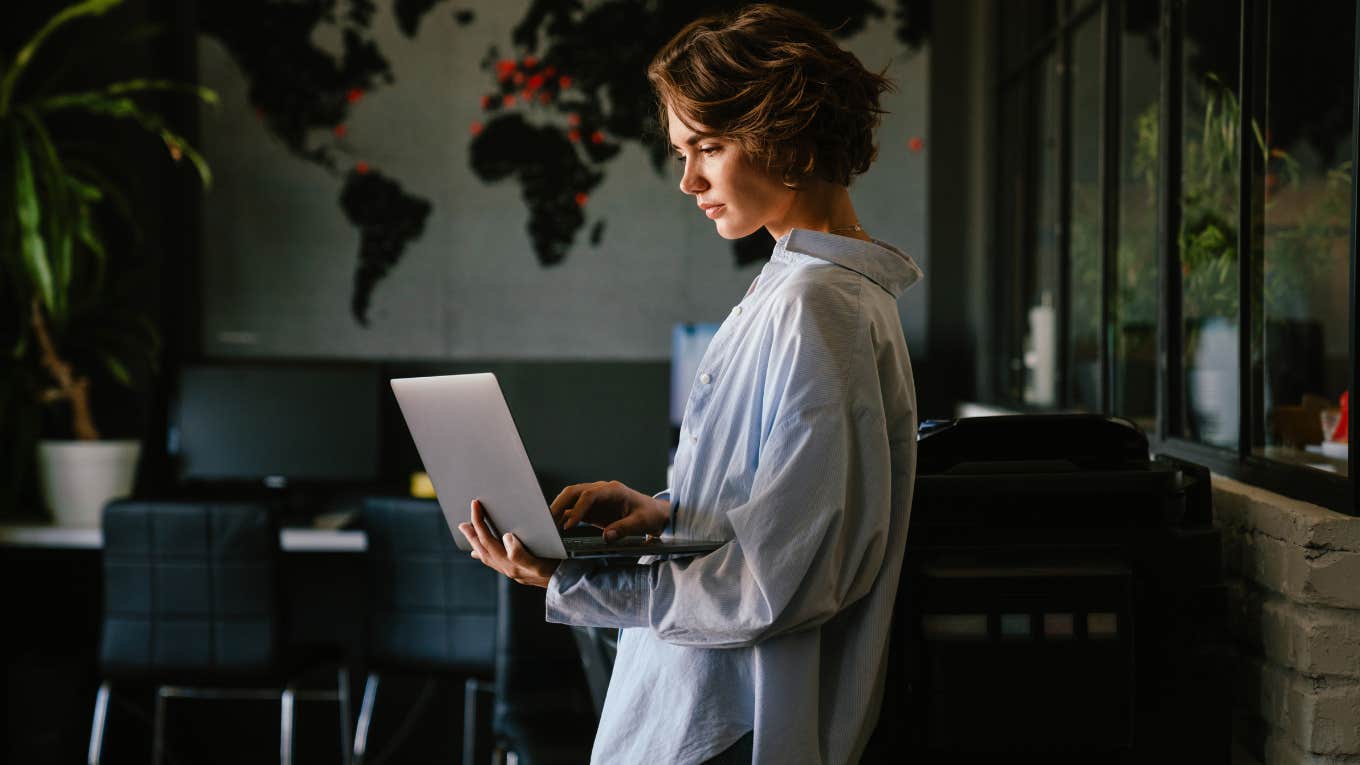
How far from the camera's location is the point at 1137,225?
9.29ft

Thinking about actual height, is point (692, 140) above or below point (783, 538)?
above

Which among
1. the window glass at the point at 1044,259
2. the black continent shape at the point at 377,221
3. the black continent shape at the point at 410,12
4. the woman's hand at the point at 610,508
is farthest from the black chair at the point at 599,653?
the black continent shape at the point at 410,12

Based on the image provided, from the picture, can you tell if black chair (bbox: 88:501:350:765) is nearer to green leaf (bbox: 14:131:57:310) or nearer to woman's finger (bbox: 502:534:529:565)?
green leaf (bbox: 14:131:57:310)

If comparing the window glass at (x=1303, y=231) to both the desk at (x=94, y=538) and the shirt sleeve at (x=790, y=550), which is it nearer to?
the shirt sleeve at (x=790, y=550)

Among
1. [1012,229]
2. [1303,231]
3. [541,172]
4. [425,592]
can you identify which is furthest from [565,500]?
[541,172]

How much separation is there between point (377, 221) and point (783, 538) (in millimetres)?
3894

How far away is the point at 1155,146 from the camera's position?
2.65 meters

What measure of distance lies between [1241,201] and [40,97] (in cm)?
382

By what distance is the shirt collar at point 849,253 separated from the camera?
4.09 feet

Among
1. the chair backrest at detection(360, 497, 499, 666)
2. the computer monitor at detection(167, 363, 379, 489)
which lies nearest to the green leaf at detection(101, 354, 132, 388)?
the computer monitor at detection(167, 363, 379, 489)

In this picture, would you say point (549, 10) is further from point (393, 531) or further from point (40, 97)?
point (393, 531)

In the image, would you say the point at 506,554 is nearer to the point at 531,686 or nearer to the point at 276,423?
the point at 531,686

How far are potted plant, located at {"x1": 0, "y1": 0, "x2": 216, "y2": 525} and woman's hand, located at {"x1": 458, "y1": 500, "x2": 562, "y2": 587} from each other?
310cm

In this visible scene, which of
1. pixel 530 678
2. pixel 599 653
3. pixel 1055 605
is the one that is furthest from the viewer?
pixel 530 678
